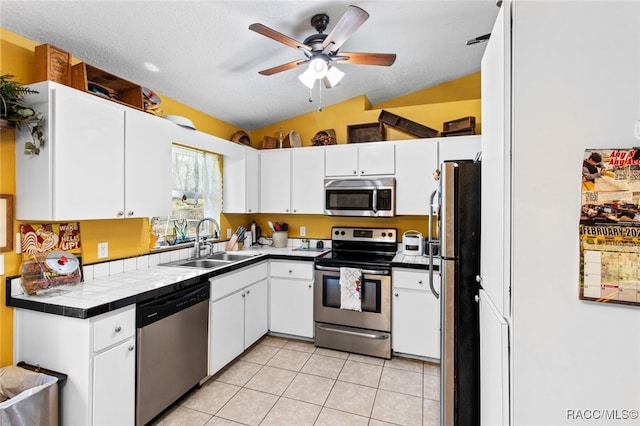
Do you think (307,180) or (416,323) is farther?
(307,180)

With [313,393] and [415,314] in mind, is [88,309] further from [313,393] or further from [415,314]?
[415,314]

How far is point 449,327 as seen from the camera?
161 cm

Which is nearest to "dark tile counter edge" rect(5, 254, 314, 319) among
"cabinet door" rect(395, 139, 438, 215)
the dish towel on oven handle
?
the dish towel on oven handle

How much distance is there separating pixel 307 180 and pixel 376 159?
0.83 metres

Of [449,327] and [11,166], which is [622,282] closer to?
[449,327]

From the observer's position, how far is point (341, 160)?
3354mm

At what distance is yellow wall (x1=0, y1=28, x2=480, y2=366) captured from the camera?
174 cm

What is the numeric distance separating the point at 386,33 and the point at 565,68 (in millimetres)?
1772

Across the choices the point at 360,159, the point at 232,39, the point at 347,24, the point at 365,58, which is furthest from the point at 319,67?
the point at 360,159

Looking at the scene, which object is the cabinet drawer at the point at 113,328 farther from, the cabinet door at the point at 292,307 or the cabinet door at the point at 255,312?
the cabinet door at the point at 292,307

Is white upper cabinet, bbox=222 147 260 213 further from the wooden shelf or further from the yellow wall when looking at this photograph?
the wooden shelf

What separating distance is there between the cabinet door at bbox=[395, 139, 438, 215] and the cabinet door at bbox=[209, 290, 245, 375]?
6.12ft

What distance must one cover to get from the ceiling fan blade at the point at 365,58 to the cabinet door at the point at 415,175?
1.20 meters

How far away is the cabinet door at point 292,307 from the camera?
3.12 meters
